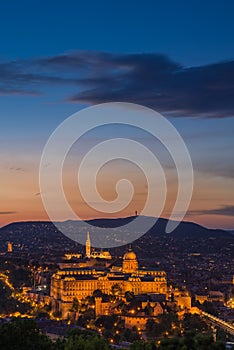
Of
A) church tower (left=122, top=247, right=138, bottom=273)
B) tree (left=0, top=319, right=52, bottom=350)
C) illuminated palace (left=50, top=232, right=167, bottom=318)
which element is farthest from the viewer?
church tower (left=122, top=247, right=138, bottom=273)

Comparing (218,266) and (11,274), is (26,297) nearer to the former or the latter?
(11,274)

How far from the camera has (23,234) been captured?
166000mm

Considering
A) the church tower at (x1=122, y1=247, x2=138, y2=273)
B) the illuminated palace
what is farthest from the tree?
the church tower at (x1=122, y1=247, x2=138, y2=273)

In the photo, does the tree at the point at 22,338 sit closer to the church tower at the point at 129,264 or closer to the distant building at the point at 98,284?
the distant building at the point at 98,284

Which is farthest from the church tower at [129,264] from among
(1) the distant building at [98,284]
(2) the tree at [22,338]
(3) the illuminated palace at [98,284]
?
(2) the tree at [22,338]

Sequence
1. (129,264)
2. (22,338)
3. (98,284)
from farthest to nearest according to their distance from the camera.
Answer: (129,264) → (98,284) → (22,338)

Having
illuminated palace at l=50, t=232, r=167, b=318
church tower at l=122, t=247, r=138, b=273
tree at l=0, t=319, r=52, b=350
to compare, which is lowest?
tree at l=0, t=319, r=52, b=350

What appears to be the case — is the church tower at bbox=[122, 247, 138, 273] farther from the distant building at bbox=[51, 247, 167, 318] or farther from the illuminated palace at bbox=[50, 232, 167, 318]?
the distant building at bbox=[51, 247, 167, 318]

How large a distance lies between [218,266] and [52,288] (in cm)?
4082

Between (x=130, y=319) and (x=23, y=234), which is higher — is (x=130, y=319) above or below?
below

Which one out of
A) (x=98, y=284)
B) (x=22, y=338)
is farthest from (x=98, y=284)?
(x=22, y=338)

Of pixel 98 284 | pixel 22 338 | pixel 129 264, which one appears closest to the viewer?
pixel 22 338

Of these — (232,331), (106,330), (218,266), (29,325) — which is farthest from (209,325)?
(218,266)

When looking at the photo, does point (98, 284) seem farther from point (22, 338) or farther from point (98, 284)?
point (22, 338)
